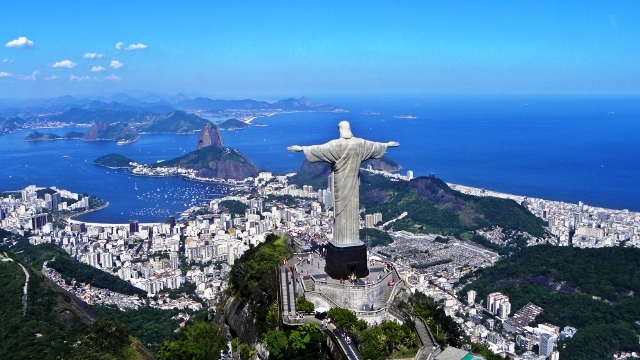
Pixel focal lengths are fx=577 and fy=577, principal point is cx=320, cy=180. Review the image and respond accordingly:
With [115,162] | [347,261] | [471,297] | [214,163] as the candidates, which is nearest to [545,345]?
[471,297]

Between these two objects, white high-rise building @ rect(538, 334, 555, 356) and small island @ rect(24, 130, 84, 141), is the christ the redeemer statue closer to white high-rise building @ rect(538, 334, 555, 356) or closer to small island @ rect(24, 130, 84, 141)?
white high-rise building @ rect(538, 334, 555, 356)

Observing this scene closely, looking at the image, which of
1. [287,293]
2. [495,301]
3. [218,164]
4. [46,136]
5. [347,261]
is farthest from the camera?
[46,136]

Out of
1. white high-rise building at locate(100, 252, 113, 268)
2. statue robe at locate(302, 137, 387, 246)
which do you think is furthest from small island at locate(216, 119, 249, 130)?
statue robe at locate(302, 137, 387, 246)

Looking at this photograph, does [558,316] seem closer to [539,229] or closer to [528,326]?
[528,326]

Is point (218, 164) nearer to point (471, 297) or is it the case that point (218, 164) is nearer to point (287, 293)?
point (471, 297)

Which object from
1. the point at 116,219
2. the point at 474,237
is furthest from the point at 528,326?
the point at 116,219

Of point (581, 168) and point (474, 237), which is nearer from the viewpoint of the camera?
point (474, 237)
